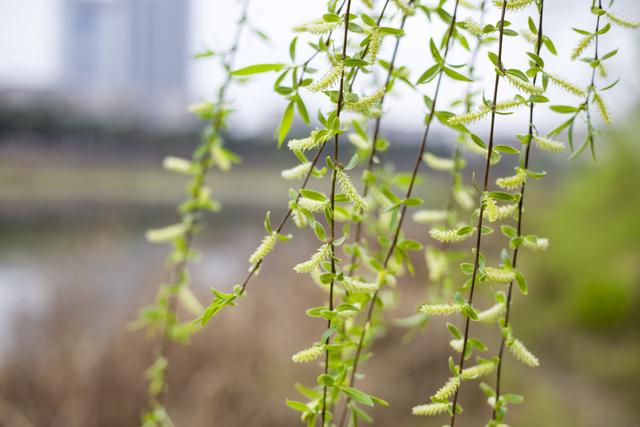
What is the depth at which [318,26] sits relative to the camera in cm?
34

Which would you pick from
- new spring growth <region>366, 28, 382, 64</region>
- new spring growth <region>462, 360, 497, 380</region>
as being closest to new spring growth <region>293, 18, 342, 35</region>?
new spring growth <region>366, 28, 382, 64</region>

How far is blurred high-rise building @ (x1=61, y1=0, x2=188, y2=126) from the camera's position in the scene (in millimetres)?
21564

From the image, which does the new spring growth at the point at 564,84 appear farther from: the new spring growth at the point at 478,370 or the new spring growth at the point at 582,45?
the new spring growth at the point at 478,370

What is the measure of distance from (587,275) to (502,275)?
3.88 metres

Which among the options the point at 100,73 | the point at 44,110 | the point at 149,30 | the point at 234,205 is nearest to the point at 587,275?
the point at 234,205

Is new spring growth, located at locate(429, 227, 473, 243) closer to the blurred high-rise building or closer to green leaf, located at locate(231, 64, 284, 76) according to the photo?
green leaf, located at locate(231, 64, 284, 76)

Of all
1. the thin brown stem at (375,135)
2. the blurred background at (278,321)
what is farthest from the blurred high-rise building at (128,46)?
the thin brown stem at (375,135)

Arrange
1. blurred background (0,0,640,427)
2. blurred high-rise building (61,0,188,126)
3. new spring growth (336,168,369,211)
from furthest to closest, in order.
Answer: blurred high-rise building (61,0,188,126) → blurred background (0,0,640,427) → new spring growth (336,168,369,211)

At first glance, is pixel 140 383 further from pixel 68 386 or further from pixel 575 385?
pixel 575 385

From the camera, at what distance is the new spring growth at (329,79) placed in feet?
1.03

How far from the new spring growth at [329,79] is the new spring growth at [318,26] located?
30mm

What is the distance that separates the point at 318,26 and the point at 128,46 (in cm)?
2751

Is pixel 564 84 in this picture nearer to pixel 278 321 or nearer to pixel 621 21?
pixel 621 21

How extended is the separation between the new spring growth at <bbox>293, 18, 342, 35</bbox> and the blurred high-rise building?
18803mm
